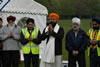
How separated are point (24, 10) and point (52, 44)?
343 cm

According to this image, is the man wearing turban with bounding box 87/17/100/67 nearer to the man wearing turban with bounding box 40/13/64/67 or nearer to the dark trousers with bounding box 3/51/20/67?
the man wearing turban with bounding box 40/13/64/67

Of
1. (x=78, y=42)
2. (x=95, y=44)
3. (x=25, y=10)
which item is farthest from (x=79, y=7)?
(x=78, y=42)

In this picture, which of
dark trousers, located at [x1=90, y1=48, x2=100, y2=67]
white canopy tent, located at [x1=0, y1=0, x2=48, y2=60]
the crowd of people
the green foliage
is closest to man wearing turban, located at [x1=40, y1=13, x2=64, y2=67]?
the crowd of people

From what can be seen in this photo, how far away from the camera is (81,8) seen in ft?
167

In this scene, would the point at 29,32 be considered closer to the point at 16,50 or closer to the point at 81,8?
the point at 16,50

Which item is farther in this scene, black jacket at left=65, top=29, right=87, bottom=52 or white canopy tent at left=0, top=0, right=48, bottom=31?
white canopy tent at left=0, top=0, right=48, bottom=31

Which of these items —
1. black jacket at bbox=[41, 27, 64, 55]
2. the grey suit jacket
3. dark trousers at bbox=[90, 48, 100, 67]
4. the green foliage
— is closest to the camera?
black jacket at bbox=[41, 27, 64, 55]

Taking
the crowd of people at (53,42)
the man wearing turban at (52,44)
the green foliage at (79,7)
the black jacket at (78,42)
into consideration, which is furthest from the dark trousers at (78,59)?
the green foliage at (79,7)

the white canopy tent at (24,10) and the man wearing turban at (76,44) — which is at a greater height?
the white canopy tent at (24,10)

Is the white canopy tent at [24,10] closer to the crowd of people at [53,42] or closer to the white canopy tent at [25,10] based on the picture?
the white canopy tent at [25,10]

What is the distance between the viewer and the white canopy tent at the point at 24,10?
8312 millimetres

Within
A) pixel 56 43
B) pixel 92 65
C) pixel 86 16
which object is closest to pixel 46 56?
pixel 56 43

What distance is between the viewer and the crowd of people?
5.46 meters

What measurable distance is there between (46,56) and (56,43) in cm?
39
